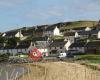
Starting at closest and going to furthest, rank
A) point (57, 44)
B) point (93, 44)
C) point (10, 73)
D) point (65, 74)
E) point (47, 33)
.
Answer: point (65, 74) → point (10, 73) → point (93, 44) → point (57, 44) → point (47, 33)

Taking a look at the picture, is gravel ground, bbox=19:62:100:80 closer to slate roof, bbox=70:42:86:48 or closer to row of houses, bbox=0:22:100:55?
row of houses, bbox=0:22:100:55

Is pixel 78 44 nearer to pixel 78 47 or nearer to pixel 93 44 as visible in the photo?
pixel 78 47

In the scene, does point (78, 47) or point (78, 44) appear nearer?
point (78, 47)

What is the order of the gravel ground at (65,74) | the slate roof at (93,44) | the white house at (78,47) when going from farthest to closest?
1. the white house at (78,47)
2. the slate roof at (93,44)
3. the gravel ground at (65,74)

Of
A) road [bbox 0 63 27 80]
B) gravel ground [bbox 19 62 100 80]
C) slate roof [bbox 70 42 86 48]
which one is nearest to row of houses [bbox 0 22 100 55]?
slate roof [bbox 70 42 86 48]

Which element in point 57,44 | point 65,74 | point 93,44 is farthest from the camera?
point 57,44

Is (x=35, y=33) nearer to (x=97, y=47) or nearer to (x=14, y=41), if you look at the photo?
(x=14, y=41)

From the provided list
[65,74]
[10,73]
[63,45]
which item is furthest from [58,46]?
[65,74]

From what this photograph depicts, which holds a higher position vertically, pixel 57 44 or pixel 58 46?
pixel 57 44

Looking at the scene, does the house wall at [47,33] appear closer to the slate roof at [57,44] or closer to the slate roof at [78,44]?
the slate roof at [57,44]

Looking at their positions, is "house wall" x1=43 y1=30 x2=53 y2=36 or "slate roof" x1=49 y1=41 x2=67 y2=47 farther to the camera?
"house wall" x1=43 y1=30 x2=53 y2=36

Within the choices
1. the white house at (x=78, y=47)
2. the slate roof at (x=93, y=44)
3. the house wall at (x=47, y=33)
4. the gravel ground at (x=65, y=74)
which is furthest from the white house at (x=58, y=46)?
the gravel ground at (x=65, y=74)

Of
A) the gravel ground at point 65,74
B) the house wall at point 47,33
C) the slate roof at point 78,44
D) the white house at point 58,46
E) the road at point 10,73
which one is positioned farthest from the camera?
the house wall at point 47,33

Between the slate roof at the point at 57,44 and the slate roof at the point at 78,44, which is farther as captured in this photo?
the slate roof at the point at 57,44
